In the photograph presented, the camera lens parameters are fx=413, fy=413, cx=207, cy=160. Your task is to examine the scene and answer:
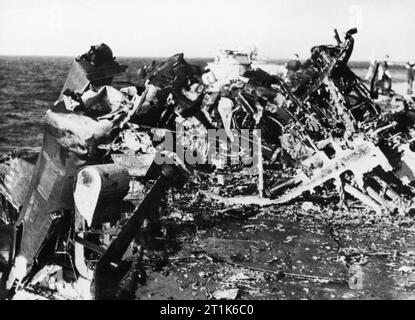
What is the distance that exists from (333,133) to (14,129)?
2109 centimetres

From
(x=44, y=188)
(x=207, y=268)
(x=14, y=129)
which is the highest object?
(x=44, y=188)

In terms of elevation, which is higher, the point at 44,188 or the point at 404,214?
the point at 44,188

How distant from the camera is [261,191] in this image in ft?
23.1

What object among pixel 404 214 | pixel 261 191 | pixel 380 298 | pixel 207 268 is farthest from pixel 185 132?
pixel 380 298

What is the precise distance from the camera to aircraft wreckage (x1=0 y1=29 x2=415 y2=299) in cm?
466

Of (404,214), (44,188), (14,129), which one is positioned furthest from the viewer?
(14,129)

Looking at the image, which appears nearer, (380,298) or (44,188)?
(380,298)

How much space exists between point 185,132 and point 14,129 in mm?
19508

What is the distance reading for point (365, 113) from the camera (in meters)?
9.22

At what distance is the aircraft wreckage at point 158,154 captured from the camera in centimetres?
466

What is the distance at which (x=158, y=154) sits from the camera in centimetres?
664
